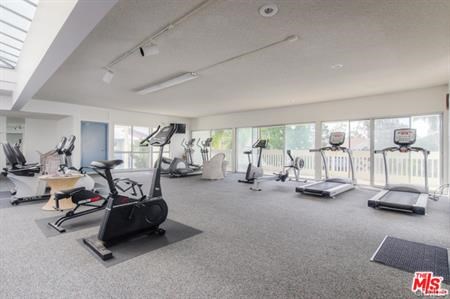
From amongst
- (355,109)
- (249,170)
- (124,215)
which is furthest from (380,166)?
(124,215)

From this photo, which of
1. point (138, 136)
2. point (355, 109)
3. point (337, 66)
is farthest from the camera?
point (138, 136)

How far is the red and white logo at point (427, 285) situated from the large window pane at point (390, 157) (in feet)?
16.8

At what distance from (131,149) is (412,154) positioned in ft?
32.3

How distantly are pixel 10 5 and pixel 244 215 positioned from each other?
463cm

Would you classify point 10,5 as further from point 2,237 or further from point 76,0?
point 2,237

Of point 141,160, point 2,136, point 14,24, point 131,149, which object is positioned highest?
point 14,24

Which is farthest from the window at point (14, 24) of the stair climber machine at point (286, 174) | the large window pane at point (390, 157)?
the large window pane at point (390, 157)

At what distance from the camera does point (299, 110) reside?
786cm

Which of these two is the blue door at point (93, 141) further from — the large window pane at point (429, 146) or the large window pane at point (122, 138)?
the large window pane at point (429, 146)

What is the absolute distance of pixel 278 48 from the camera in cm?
341

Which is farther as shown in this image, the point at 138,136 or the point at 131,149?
the point at 138,136

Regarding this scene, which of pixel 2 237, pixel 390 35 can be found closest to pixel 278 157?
pixel 390 35

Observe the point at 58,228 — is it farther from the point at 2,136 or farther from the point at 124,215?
the point at 2,136

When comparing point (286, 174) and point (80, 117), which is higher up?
point (80, 117)
